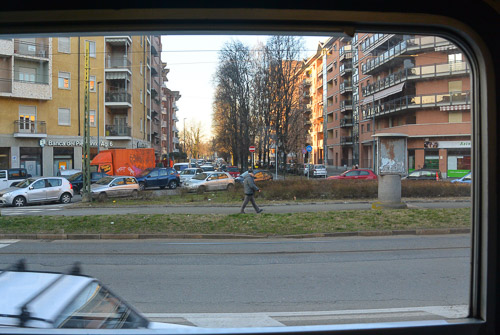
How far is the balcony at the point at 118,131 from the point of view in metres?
33.2

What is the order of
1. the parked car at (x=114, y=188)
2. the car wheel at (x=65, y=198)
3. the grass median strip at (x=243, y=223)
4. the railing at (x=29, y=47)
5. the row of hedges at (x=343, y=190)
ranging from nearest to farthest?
the railing at (x=29, y=47) < the grass median strip at (x=243, y=223) < the row of hedges at (x=343, y=190) < the car wheel at (x=65, y=198) < the parked car at (x=114, y=188)

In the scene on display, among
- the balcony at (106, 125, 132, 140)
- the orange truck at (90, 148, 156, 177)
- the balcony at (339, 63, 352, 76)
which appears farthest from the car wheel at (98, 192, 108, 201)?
the balcony at (339, 63, 352, 76)

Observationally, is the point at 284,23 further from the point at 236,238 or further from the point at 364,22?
the point at 236,238

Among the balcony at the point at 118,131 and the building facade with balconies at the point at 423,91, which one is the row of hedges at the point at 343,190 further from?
the balcony at the point at 118,131

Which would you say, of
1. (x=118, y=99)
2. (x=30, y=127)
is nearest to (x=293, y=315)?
(x=118, y=99)

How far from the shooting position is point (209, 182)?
90.6ft

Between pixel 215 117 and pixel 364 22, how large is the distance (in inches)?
1976

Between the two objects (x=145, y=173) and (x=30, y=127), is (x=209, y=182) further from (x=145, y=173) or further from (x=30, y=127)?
(x=30, y=127)

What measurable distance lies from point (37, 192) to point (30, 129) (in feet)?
16.4

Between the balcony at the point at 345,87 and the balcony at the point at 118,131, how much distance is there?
134 ft

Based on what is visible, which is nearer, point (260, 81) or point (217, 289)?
point (217, 289)

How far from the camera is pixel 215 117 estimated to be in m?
52.0

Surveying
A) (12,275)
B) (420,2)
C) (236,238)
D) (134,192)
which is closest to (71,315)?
(12,275)

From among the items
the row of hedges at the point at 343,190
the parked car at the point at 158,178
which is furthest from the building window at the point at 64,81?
the row of hedges at the point at 343,190
